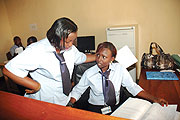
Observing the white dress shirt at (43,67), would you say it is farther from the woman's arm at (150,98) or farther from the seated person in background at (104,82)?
the woman's arm at (150,98)

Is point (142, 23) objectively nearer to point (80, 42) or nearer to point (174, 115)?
point (80, 42)

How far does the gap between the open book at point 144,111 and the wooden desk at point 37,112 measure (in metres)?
0.52

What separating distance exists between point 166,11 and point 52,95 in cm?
311

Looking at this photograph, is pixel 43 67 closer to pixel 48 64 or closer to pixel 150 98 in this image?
pixel 48 64

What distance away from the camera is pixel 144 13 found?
338 centimetres

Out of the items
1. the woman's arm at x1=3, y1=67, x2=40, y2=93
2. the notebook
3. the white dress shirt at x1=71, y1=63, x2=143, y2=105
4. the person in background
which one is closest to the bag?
the notebook

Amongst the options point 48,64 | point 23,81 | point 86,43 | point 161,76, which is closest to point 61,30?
point 48,64

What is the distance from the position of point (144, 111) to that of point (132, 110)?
80 mm

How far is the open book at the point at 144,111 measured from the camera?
92cm

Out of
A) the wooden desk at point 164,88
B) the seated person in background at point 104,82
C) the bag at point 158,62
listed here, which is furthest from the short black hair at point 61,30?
the bag at point 158,62

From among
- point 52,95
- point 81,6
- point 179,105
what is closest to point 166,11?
point 81,6

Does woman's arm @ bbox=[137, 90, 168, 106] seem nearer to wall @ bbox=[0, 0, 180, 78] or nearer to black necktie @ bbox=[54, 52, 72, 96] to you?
black necktie @ bbox=[54, 52, 72, 96]

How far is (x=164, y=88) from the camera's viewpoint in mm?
1403

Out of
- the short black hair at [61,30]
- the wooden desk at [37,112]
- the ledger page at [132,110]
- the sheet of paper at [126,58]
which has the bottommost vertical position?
the ledger page at [132,110]
